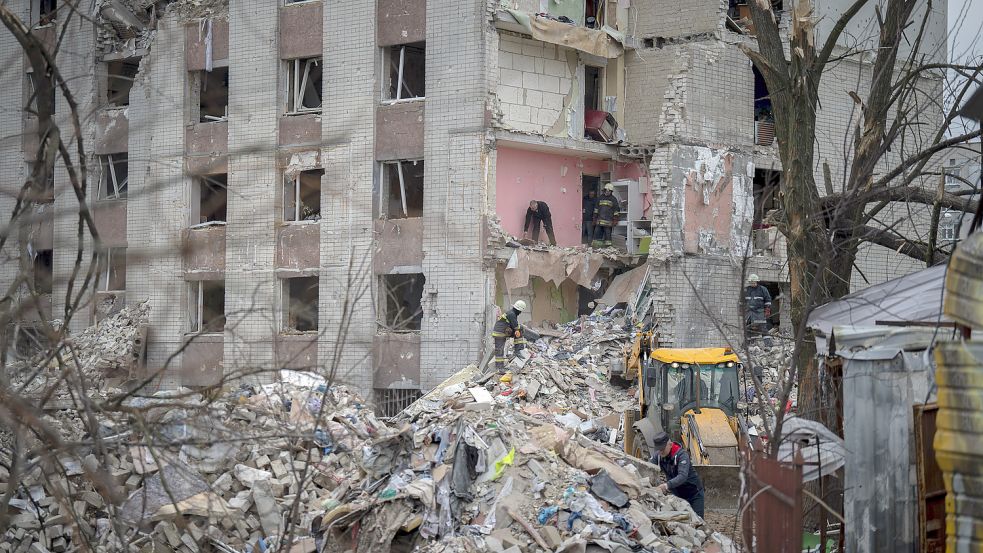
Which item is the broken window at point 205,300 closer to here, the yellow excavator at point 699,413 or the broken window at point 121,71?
the broken window at point 121,71

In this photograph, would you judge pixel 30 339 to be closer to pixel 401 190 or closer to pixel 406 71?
pixel 401 190

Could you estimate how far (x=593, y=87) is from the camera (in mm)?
23266

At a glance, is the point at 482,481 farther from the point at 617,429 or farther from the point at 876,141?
the point at 876,141

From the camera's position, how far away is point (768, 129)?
929 inches

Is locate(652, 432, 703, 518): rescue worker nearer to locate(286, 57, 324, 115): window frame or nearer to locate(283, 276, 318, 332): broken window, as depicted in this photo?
locate(283, 276, 318, 332): broken window

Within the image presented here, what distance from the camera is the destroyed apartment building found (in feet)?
69.2

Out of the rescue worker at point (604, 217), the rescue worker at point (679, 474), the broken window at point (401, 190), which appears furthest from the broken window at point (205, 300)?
the rescue worker at point (679, 474)

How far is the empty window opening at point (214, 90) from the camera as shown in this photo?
80.9 ft

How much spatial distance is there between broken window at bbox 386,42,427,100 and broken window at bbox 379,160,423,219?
1455mm

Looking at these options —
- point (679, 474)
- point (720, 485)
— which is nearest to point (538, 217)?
point (720, 485)

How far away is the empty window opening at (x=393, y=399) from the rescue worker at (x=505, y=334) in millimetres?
3026

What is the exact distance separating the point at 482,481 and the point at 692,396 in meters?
3.62

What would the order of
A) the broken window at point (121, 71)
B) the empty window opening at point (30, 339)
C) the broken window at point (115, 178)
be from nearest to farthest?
the empty window opening at point (30, 339) < the broken window at point (115, 178) < the broken window at point (121, 71)

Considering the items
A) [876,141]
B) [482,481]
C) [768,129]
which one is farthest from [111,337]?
[876,141]
